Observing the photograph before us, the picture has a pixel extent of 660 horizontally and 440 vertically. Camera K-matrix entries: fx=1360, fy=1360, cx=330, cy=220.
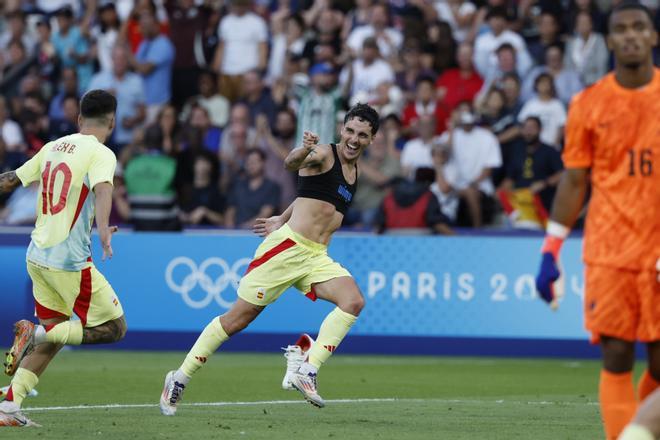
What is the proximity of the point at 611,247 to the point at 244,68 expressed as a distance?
1500cm

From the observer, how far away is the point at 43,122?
21.6 meters

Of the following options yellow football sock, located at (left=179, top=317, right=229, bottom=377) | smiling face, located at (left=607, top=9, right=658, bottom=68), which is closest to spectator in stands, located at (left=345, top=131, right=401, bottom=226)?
yellow football sock, located at (left=179, top=317, right=229, bottom=377)

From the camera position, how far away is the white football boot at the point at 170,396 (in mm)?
10164

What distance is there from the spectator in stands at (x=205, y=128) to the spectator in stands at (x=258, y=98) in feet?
2.08

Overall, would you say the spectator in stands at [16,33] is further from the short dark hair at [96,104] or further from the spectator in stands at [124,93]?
the short dark hair at [96,104]

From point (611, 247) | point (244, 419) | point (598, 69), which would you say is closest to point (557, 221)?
point (611, 247)

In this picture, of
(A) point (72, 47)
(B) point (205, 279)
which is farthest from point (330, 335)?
(A) point (72, 47)

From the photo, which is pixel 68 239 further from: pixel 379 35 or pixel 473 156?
pixel 379 35

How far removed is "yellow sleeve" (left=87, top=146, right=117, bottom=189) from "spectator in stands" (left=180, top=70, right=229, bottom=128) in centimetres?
1137

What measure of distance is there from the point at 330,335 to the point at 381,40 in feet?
33.8

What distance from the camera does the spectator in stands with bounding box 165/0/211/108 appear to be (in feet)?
70.9

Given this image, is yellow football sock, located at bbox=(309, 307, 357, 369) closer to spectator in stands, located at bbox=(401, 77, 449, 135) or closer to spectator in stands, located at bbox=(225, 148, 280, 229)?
spectator in stands, located at bbox=(225, 148, 280, 229)

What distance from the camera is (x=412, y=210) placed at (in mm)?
17094

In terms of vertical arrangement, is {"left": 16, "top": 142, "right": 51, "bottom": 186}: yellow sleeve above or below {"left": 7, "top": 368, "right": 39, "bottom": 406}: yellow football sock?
above
